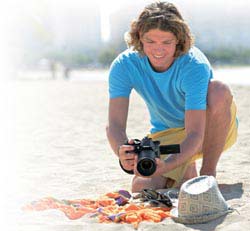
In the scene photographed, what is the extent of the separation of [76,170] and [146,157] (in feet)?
5.43

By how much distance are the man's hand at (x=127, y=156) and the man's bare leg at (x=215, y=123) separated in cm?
68

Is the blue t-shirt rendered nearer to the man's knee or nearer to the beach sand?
the man's knee

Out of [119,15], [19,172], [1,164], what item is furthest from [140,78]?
[119,15]

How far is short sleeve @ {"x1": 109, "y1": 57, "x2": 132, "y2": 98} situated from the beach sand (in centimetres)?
61

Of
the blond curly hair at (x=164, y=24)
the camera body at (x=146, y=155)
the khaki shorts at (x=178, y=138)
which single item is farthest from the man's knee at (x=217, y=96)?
the camera body at (x=146, y=155)

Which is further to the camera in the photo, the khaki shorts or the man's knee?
the khaki shorts

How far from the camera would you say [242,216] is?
290cm

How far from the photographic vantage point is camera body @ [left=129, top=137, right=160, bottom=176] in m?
2.97

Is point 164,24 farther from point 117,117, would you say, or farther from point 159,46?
point 117,117

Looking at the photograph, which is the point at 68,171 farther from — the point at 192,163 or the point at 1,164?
the point at 192,163

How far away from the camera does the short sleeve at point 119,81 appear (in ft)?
11.8

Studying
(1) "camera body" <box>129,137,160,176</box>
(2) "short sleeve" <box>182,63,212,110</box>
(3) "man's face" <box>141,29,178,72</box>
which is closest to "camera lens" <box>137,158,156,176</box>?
(1) "camera body" <box>129,137,160,176</box>

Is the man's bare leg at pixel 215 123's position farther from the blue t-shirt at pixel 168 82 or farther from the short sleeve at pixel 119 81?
the short sleeve at pixel 119 81

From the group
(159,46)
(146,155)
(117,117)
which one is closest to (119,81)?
(117,117)
